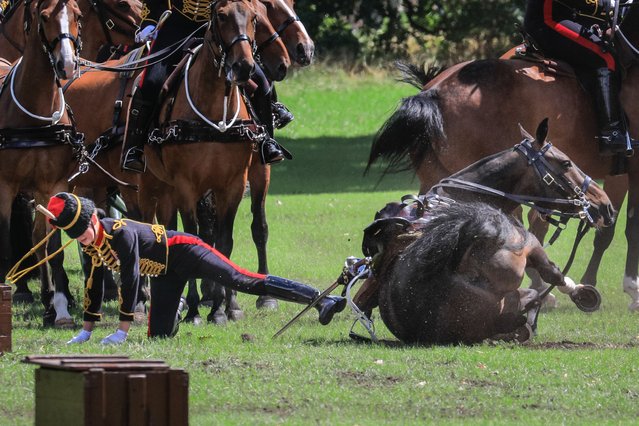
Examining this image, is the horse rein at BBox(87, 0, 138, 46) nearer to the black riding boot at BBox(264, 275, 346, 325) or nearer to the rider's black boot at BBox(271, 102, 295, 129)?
the rider's black boot at BBox(271, 102, 295, 129)

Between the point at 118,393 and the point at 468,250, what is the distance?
4.59 m

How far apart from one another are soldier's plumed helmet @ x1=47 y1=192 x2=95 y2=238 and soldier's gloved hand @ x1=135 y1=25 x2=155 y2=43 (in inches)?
168

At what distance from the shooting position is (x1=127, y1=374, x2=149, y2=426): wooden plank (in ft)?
20.5

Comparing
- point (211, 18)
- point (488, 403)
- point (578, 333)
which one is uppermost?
point (211, 18)

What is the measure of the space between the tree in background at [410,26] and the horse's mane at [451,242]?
20.7 m

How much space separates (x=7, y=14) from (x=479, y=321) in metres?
7.57

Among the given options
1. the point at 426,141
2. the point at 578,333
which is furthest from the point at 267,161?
the point at 578,333

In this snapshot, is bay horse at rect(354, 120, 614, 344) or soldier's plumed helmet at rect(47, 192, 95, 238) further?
bay horse at rect(354, 120, 614, 344)

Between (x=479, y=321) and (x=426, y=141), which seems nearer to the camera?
(x=479, y=321)

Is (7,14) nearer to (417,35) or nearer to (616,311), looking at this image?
(616,311)

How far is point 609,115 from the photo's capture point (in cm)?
1390

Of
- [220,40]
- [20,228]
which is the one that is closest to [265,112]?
[220,40]

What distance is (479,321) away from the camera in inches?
416

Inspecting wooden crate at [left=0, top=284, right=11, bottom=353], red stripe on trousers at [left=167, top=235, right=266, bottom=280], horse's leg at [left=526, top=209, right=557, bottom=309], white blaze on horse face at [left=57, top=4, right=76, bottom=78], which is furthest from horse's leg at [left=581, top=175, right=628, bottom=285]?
wooden crate at [left=0, top=284, right=11, bottom=353]
